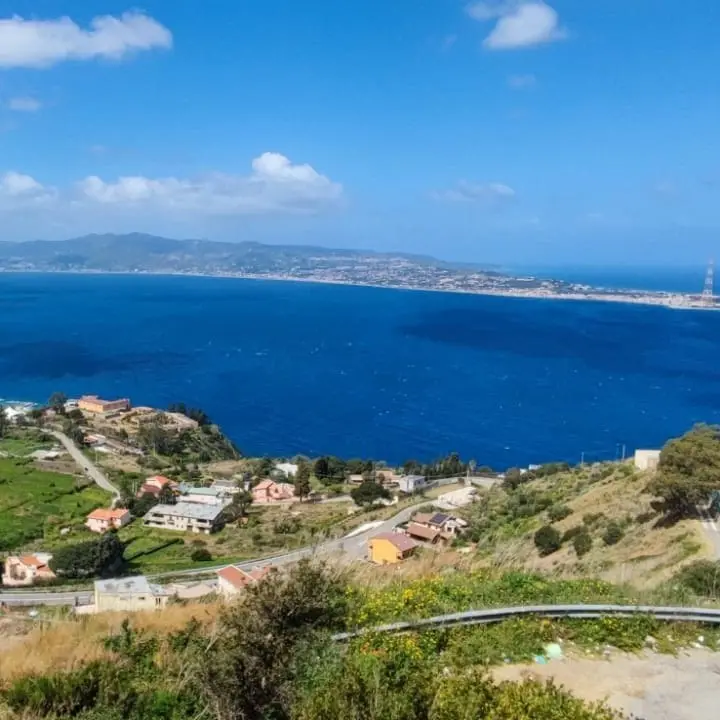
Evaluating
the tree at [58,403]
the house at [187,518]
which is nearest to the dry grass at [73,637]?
the house at [187,518]

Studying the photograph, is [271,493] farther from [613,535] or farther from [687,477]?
[687,477]

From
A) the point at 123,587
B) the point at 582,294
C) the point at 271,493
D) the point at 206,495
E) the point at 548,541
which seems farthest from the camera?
the point at 582,294

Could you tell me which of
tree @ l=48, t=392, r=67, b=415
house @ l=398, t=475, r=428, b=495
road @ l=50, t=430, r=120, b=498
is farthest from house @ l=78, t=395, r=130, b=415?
house @ l=398, t=475, r=428, b=495

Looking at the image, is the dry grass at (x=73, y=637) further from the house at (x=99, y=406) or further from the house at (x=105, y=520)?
the house at (x=99, y=406)

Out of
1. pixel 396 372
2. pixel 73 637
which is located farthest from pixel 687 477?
pixel 396 372

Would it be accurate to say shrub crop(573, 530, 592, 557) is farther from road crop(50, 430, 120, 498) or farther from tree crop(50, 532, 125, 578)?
road crop(50, 430, 120, 498)

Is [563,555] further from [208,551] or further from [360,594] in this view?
[208,551]
